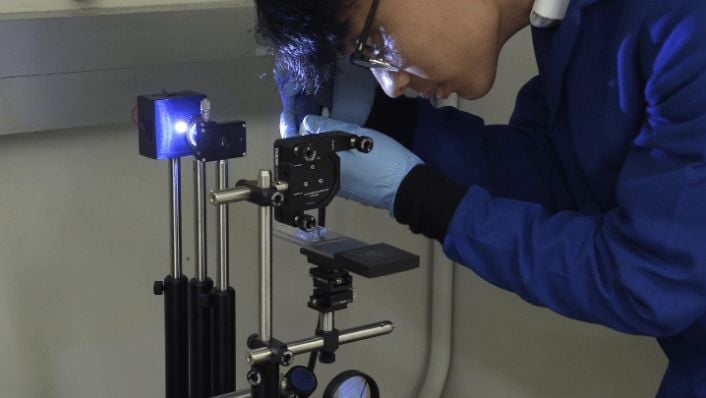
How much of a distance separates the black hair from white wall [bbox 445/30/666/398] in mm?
745

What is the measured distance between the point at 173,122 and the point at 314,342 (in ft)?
1.18

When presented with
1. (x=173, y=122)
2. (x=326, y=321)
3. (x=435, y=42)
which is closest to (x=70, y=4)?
(x=173, y=122)

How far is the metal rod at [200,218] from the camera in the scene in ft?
4.62

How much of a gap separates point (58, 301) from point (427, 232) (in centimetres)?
79

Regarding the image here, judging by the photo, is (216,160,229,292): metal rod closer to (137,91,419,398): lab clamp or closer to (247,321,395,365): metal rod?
(137,91,419,398): lab clamp

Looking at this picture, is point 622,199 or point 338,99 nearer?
point 622,199

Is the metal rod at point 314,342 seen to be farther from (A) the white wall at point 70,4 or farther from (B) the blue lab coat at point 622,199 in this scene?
(A) the white wall at point 70,4

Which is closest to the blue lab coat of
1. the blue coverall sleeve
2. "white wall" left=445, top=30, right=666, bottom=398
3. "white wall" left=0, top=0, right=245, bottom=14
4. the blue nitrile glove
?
the blue coverall sleeve

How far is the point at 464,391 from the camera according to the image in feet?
7.39

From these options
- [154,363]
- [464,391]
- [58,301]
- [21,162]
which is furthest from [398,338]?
[21,162]

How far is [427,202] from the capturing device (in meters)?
1.25

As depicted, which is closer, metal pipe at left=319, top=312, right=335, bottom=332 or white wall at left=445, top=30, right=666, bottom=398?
metal pipe at left=319, top=312, right=335, bottom=332

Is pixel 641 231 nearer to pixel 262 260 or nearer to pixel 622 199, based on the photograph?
pixel 622 199

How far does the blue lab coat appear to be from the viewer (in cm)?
110
